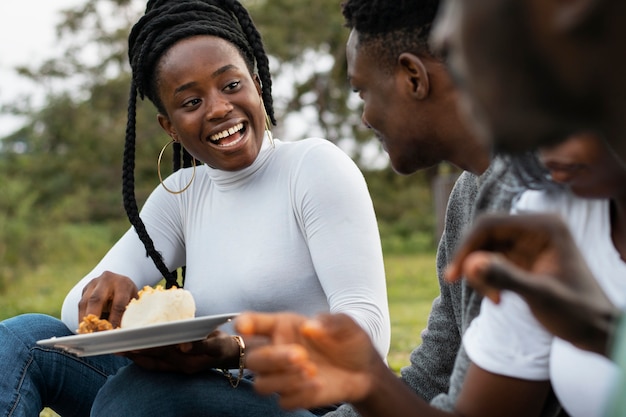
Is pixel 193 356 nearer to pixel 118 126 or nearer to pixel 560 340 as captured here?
pixel 560 340

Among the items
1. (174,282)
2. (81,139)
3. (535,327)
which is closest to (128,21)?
(81,139)

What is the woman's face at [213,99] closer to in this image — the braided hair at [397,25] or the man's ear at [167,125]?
the man's ear at [167,125]

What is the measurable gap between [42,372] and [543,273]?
Answer: 6.02 feet

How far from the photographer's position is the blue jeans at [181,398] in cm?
A: 230

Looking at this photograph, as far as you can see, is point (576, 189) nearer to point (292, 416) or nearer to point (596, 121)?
point (596, 121)

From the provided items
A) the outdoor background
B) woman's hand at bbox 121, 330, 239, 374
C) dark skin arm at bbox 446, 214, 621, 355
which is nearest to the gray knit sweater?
woman's hand at bbox 121, 330, 239, 374

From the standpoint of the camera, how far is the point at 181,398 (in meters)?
2.30

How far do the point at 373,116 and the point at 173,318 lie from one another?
2.39ft

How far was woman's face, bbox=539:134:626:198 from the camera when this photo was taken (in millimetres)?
1423

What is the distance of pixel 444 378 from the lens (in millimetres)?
2391

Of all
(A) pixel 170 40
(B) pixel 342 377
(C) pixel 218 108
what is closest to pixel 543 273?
(B) pixel 342 377

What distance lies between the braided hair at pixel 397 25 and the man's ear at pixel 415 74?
28mm

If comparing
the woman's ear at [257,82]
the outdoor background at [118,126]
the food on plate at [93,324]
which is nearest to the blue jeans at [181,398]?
the food on plate at [93,324]

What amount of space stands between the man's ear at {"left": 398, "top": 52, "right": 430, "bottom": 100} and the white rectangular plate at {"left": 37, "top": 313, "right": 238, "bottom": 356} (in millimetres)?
646
